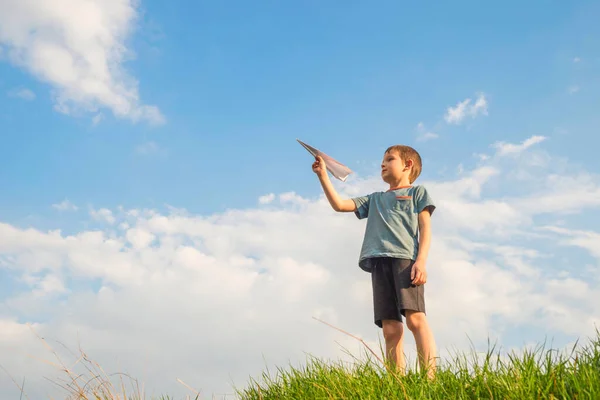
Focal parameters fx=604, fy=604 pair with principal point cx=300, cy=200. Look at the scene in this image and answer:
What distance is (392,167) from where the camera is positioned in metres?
5.38

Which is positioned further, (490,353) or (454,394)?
(490,353)

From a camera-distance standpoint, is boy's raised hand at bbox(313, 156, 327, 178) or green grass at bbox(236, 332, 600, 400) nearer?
green grass at bbox(236, 332, 600, 400)

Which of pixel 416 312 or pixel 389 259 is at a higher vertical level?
pixel 389 259

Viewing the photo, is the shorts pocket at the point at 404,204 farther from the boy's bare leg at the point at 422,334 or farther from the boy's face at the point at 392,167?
the boy's bare leg at the point at 422,334

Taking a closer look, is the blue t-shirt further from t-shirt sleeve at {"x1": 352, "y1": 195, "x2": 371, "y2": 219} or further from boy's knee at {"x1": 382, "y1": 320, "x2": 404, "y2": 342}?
boy's knee at {"x1": 382, "y1": 320, "x2": 404, "y2": 342}

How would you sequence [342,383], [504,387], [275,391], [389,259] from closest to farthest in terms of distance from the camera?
1. [504,387]
2. [342,383]
3. [275,391]
4. [389,259]

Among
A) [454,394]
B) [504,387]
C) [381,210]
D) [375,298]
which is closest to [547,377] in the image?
[504,387]

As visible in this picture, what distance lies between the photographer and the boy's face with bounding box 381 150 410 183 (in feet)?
17.7

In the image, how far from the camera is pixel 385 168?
213 inches

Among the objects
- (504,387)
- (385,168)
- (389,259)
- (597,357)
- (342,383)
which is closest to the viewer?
(504,387)

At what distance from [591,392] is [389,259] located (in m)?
2.12

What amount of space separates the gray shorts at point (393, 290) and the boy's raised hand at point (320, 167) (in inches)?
33.4

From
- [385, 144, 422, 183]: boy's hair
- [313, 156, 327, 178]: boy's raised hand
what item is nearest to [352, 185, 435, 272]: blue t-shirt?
[385, 144, 422, 183]: boy's hair

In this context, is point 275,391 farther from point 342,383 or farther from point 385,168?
point 385,168
